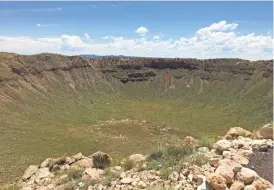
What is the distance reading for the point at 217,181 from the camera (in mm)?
10273

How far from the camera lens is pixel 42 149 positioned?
215 ft

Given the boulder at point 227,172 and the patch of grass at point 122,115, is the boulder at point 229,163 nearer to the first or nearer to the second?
the boulder at point 227,172

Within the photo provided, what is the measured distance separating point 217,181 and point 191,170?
173cm

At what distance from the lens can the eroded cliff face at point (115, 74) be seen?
11912 cm

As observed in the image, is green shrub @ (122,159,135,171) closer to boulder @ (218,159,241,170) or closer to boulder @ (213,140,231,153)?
boulder @ (213,140,231,153)

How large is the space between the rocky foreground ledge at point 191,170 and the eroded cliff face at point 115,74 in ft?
322

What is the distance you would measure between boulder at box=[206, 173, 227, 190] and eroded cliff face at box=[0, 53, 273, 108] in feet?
344

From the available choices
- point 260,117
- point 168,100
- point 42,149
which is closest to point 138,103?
point 168,100

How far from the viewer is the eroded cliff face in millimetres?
119125

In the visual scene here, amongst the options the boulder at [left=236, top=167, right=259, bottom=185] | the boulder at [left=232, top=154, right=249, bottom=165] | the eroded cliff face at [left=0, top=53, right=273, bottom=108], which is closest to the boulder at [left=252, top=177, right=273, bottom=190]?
the boulder at [left=236, top=167, right=259, bottom=185]

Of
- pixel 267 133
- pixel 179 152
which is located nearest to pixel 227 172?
pixel 179 152

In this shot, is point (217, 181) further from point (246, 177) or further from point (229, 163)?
point (229, 163)

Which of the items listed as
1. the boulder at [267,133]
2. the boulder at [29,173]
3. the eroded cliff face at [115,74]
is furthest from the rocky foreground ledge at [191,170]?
the eroded cliff face at [115,74]

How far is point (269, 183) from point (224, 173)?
1.32m
